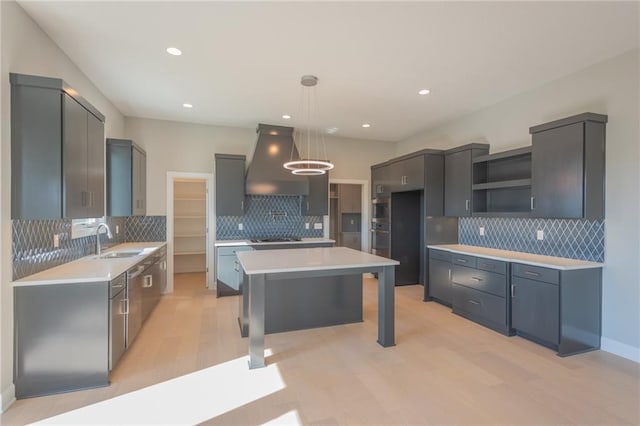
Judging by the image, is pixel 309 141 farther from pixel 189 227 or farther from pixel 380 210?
pixel 189 227

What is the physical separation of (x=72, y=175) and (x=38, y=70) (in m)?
0.98

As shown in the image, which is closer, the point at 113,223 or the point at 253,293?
the point at 253,293

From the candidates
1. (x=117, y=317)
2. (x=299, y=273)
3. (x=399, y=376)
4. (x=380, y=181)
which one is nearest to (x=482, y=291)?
(x=399, y=376)

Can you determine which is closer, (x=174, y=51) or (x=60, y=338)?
(x=60, y=338)

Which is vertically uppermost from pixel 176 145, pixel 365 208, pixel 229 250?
pixel 176 145

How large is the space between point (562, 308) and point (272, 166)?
4225 mm

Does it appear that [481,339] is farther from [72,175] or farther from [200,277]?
[200,277]

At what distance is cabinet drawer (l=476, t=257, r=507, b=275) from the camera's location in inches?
138

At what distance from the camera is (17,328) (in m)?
2.26

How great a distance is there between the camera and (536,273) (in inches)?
126

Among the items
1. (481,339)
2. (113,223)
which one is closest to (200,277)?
(113,223)

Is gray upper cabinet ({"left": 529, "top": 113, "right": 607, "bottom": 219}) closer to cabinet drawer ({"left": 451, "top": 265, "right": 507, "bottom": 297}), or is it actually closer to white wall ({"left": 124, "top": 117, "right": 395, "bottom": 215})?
cabinet drawer ({"left": 451, "top": 265, "right": 507, "bottom": 297})

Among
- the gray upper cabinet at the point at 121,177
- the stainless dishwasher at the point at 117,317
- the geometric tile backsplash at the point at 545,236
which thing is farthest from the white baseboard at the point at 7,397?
the geometric tile backsplash at the point at 545,236

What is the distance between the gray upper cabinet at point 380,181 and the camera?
19.3 ft
